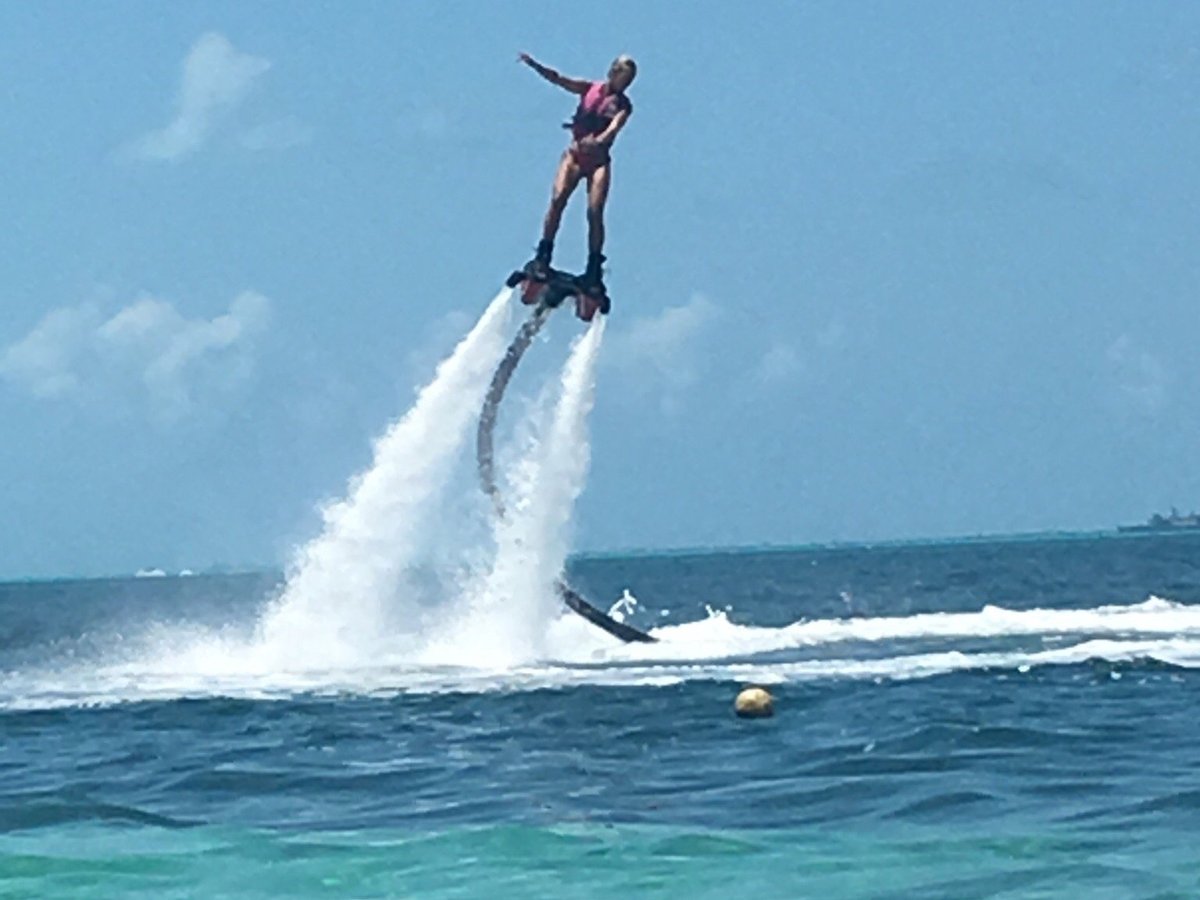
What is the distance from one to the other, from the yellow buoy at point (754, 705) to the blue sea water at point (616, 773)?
0.23m

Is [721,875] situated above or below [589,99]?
below

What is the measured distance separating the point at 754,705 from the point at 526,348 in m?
8.90

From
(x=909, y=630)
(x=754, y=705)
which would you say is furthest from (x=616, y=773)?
(x=909, y=630)

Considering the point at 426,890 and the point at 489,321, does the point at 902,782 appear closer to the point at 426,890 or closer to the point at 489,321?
the point at 426,890

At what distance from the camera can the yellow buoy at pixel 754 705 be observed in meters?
27.9

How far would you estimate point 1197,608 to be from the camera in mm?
55031

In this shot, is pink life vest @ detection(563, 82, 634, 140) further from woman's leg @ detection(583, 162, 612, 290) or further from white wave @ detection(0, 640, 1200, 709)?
white wave @ detection(0, 640, 1200, 709)

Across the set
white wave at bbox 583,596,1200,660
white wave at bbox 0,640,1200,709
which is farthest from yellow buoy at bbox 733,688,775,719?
white wave at bbox 583,596,1200,660

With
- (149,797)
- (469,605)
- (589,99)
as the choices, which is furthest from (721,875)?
(469,605)

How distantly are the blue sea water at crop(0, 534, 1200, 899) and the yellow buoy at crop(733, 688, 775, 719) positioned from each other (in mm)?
232

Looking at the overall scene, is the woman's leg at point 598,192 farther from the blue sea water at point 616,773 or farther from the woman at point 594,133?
the blue sea water at point 616,773

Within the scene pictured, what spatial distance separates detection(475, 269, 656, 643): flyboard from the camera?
1273 inches

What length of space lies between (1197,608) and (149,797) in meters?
38.0

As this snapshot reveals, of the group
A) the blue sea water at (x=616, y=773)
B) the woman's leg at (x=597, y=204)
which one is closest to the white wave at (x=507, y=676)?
the blue sea water at (x=616, y=773)
